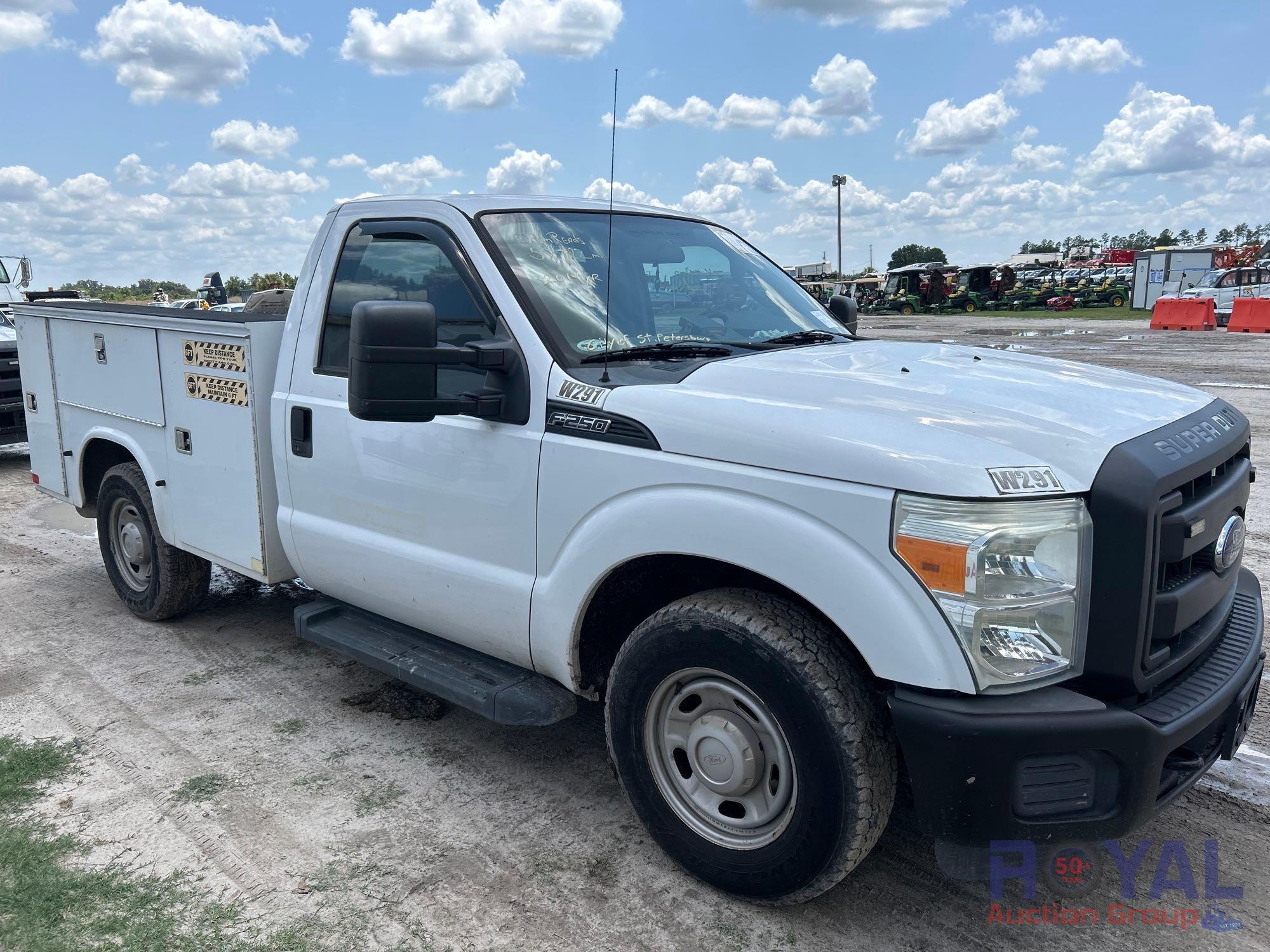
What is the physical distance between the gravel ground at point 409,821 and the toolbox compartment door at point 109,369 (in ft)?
4.05

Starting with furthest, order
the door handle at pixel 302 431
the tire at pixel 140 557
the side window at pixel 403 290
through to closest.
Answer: the tire at pixel 140 557 < the door handle at pixel 302 431 < the side window at pixel 403 290

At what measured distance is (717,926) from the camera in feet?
9.19

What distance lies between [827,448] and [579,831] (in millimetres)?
1661

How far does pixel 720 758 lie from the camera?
9.12 feet

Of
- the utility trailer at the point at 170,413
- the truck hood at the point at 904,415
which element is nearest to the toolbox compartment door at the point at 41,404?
the utility trailer at the point at 170,413

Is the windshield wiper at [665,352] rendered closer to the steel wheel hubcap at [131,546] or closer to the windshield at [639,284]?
the windshield at [639,284]

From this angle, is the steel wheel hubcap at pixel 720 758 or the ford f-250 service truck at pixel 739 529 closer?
the ford f-250 service truck at pixel 739 529

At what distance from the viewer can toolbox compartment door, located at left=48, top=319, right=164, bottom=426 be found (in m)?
4.86

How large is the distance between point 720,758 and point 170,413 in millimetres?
3370

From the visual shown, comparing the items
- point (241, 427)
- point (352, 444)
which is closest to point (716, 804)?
point (352, 444)

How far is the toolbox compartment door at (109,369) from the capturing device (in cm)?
486

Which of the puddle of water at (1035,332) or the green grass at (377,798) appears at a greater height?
the puddle of water at (1035,332)

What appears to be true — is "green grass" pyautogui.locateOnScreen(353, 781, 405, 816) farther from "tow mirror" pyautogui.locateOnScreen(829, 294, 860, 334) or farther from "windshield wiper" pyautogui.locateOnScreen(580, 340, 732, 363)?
"tow mirror" pyautogui.locateOnScreen(829, 294, 860, 334)

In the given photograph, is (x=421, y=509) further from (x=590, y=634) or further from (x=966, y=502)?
(x=966, y=502)
